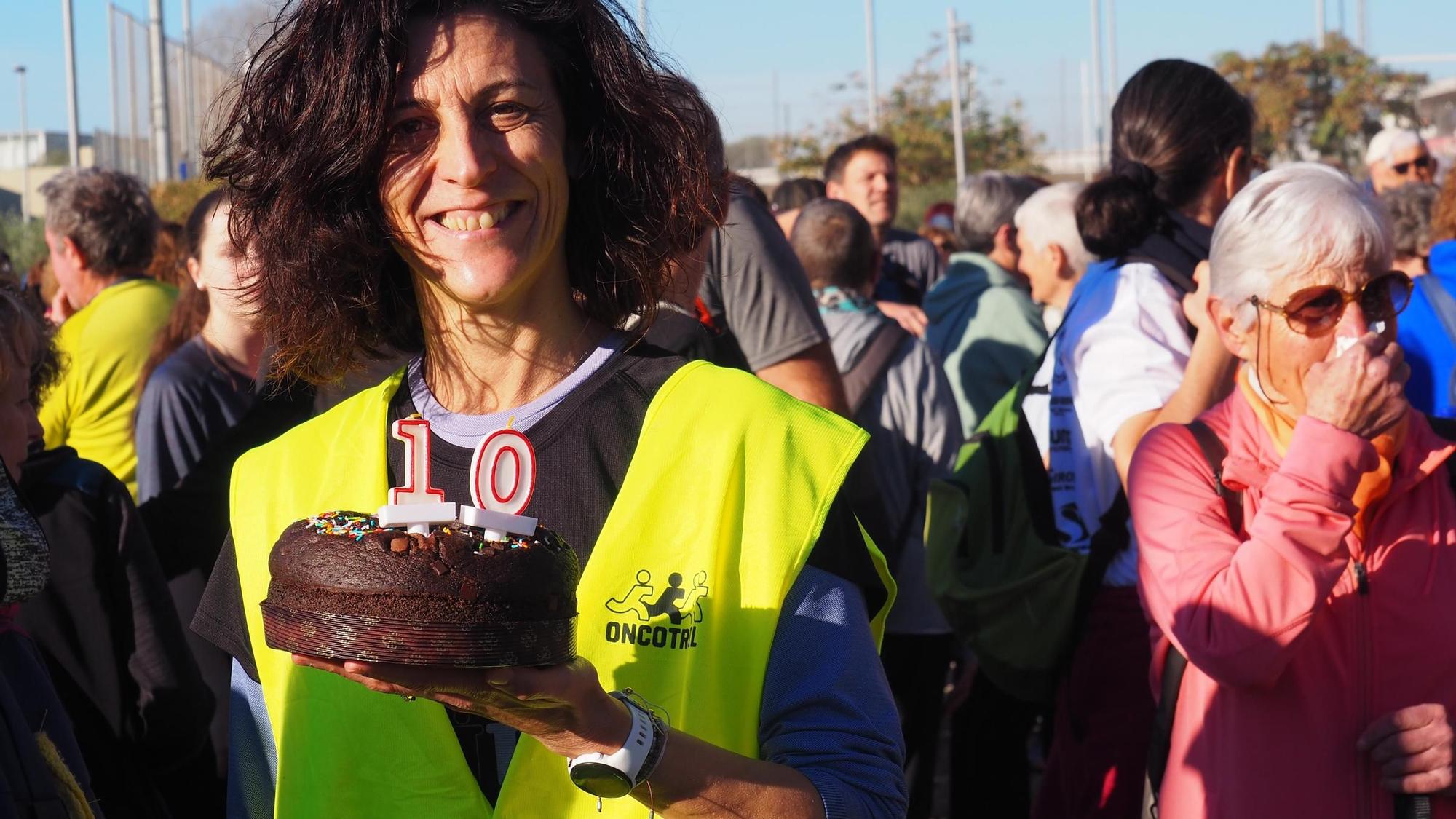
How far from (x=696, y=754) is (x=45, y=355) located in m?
2.47

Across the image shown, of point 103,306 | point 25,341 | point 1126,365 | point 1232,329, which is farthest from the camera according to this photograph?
point 103,306

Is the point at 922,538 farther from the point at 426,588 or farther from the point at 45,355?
the point at 426,588

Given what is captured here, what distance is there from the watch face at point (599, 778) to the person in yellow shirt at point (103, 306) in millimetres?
3743

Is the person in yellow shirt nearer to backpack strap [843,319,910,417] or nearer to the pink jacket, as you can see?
backpack strap [843,319,910,417]

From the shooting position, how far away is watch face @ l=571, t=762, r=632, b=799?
159 centimetres

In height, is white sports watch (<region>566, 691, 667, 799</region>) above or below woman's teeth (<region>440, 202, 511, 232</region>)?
below

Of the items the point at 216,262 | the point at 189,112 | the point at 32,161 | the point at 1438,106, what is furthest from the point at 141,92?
the point at 1438,106

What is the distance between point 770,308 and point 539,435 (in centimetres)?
226

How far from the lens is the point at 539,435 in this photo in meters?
2.02

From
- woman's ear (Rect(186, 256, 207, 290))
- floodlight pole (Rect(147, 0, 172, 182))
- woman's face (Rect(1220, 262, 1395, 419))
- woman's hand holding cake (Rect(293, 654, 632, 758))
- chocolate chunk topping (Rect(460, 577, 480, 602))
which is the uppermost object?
floodlight pole (Rect(147, 0, 172, 182))

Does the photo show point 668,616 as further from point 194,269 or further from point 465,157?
point 194,269

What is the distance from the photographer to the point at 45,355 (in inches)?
138

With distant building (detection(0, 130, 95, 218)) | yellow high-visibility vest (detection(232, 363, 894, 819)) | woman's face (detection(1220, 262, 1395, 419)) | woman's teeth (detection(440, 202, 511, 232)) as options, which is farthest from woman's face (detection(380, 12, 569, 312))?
distant building (detection(0, 130, 95, 218))

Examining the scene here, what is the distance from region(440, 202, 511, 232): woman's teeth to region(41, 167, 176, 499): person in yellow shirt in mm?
3292
